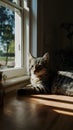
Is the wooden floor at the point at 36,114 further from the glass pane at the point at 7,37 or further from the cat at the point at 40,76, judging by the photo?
the glass pane at the point at 7,37

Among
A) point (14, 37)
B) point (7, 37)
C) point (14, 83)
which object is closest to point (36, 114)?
point (14, 83)

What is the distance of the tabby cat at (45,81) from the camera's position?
188 centimetres

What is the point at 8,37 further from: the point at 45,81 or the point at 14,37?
the point at 45,81

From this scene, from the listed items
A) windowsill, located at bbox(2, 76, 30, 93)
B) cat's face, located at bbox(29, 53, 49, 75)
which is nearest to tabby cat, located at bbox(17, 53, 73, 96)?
cat's face, located at bbox(29, 53, 49, 75)

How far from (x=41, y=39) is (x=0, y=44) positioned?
59cm

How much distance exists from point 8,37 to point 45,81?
576mm

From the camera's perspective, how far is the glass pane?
6.67 feet

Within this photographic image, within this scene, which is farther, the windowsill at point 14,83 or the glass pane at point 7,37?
the glass pane at point 7,37

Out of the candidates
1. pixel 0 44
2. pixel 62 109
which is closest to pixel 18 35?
pixel 0 44

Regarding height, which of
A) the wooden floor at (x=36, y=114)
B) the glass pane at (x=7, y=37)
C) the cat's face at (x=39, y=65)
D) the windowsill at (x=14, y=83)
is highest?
the glass pane at (x=7, y=37)

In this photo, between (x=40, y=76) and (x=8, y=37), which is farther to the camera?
(x=8, y=37)

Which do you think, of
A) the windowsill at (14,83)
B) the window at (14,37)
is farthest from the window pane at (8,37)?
the windowsill at (14,83)

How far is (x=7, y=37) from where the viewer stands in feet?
7.02

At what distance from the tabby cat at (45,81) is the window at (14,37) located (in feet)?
0.88
